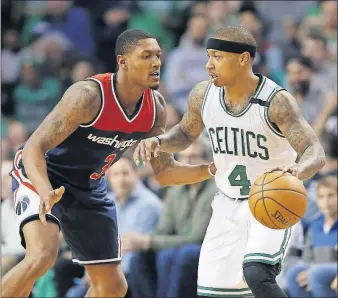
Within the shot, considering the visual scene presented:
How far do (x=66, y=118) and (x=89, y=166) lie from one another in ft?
2.02

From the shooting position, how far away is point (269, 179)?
240 inches

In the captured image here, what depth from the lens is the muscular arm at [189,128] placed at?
7074 mm

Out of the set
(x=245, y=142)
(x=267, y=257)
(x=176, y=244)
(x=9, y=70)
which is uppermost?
(x=245, y=142)

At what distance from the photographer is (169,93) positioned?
12508mm

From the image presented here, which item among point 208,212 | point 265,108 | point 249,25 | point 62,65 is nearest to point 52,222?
point 265,108

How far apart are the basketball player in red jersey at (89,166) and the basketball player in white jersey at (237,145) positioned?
451 mm

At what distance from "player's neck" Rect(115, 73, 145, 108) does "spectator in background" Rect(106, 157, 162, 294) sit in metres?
2.41

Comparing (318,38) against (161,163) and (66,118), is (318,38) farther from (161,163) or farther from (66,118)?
(66,118)

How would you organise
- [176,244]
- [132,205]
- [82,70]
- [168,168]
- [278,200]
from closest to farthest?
[278,200] < [168,168] < [176,244] < [132,205] < [82,70]

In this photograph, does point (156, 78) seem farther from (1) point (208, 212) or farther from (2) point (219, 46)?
(1) point (208, 212)

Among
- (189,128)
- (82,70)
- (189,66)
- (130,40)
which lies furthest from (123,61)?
(82,70)

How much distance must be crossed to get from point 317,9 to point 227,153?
251 inches

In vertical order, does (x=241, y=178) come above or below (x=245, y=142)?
below

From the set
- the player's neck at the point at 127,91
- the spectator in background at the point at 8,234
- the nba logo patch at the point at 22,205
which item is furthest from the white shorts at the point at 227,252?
the spectator in background at the point at 8,234
